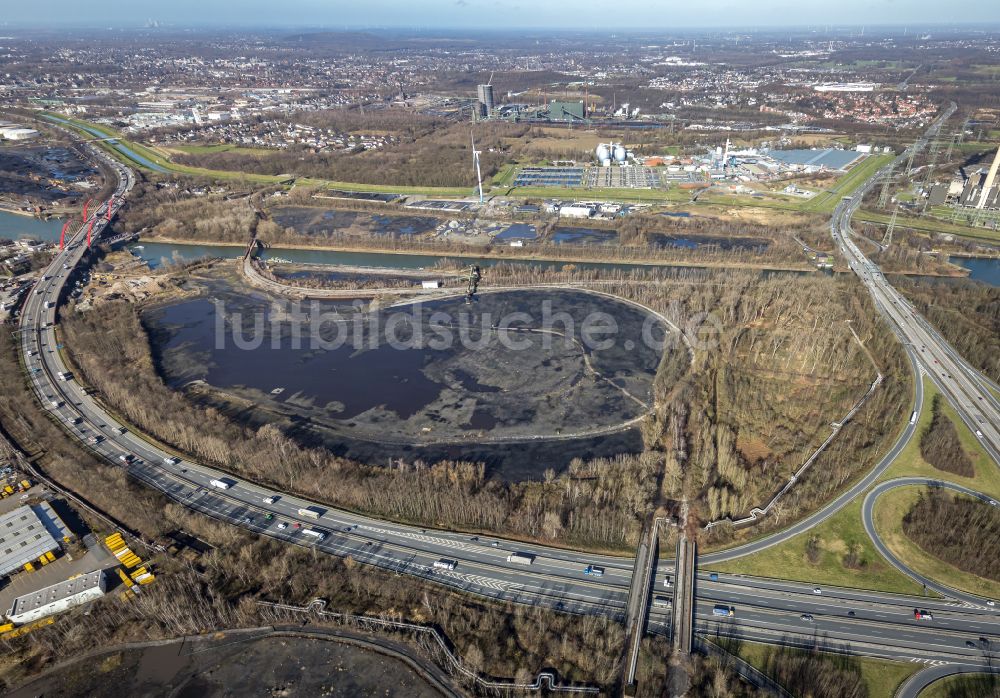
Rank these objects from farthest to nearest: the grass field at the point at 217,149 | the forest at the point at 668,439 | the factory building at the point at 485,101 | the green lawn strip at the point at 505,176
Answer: the factory building at the point at 485,101 < the grass field at the point at 217,149 < the green lawn strip at the point at 505,176 < the forest at the point at 668,439

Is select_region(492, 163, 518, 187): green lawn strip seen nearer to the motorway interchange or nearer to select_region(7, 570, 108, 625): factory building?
the motorway interchange

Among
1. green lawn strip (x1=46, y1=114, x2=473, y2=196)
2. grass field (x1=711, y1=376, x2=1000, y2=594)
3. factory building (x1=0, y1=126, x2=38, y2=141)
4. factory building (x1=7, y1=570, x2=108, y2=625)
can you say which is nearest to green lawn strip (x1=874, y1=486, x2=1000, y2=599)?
grass field (x1=711, y1=376, x2=1000, y2=594)

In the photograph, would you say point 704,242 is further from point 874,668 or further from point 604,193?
point 874,668

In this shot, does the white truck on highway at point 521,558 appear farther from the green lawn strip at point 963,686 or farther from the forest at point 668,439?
the green lawn strip at point 963,686

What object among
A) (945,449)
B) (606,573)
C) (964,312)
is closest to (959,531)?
(945,449)

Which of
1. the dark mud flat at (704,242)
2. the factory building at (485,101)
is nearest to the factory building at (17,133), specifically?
the factory building at (485,101)
